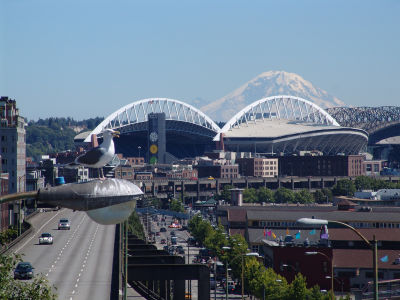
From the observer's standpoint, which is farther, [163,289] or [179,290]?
[163,289]

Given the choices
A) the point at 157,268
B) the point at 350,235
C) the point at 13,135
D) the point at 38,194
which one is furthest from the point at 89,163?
the point at 13,135

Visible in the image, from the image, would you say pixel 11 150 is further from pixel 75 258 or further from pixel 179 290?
pixel 179 290

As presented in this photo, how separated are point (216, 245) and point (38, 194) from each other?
111m

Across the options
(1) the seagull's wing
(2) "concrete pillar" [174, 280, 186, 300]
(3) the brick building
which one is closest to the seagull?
(1) the seagull's wing

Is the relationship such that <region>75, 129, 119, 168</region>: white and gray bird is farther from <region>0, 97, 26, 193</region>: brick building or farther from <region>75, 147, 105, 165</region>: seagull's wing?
<region>0, 97, 26, 193</region>: brick building

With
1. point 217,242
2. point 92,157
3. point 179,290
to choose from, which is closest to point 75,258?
point 179,290

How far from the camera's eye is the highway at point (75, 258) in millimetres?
62156

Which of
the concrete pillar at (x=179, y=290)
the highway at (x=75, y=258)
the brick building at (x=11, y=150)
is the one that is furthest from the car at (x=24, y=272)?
the brick building at (x=11, y=150)

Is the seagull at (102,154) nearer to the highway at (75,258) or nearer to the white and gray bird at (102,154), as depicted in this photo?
the white and gray bird at (102,154)

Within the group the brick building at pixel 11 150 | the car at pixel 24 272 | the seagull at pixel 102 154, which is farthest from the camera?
the brick building at pixel 11 150

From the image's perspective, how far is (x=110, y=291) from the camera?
60.2 metres

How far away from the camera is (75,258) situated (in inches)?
3312

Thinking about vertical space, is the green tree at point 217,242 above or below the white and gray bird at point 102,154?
below

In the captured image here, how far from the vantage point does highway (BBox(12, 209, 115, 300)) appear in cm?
6216
